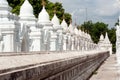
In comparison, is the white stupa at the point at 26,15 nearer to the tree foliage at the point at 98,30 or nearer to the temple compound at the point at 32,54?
the temple compound at the point at 32,54

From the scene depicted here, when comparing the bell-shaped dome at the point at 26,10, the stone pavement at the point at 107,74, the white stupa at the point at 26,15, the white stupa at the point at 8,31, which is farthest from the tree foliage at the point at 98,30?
the white stupa at the point at 8,31

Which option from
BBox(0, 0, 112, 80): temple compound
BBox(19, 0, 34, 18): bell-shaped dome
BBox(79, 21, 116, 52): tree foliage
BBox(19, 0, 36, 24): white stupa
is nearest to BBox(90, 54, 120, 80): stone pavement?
BBox(0, 0, 112, 80): temple compound

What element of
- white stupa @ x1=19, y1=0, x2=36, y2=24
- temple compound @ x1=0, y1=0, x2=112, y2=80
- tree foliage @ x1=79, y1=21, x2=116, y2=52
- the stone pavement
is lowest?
the stone pavement

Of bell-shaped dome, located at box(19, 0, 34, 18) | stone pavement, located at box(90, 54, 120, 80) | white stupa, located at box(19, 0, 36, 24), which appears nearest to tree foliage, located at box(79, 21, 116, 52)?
stone pavement, located at box(90, 54, 120, 80)

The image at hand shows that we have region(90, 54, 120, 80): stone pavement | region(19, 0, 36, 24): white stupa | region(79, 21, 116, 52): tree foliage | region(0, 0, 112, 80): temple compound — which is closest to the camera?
region(0, 0, 112, 80): temple compound

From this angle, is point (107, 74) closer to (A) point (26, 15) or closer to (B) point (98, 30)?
(A) point (26, 15)

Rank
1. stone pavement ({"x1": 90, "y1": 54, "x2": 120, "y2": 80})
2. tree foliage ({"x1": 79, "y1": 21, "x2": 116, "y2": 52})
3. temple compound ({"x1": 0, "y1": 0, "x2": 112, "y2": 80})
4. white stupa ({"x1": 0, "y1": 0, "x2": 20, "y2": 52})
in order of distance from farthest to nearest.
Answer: tree foliage ({"x1": 79, "y1": 21, "x2": 116, "y2": 52}) < stone pavement ({"x1": 90, "y1": 54, "x2": 120, "y2": 80}) < white stupa ({"x1": 0, "y1": 0, "x2": 20, "y2": 52}) < temple compound ({"x1": 0, "y1": 0, "x2": 112, "y2": 80})

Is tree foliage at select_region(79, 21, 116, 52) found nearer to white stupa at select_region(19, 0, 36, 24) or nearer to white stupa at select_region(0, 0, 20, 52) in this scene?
white stupa at select_region(19, 0, 36, 24)

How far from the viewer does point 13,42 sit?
14.4 m

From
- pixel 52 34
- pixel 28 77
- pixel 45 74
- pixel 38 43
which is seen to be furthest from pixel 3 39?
pixel 28 77

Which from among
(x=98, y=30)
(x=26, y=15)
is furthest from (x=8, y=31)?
(x=98, y=30)

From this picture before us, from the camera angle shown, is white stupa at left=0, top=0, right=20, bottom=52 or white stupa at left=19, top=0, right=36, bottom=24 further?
white stupa at left=19, top=0, right=36, bottom=24

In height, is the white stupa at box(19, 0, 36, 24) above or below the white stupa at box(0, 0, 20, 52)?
above

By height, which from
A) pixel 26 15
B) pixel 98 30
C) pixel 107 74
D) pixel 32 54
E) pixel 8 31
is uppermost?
pixel 98 30
